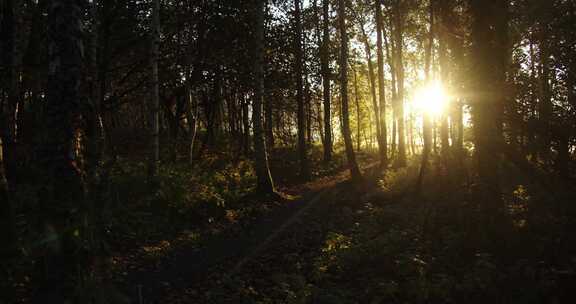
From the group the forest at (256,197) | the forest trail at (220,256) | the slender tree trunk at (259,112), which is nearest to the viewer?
the forest at (256,197)

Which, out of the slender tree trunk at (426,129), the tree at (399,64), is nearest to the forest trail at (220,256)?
the slender tree trunk at (426,129)

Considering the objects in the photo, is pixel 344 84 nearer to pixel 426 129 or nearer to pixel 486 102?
pixel 426 129

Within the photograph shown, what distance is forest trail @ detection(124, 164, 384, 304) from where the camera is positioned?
23.1 feet

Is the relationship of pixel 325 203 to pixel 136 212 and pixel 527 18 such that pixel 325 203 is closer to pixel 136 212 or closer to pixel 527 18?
pixel 136 212

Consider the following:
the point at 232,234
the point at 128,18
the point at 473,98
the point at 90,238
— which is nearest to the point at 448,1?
the point at 473,98

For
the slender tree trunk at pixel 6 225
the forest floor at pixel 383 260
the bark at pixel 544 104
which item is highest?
the bark at pixel 544 104

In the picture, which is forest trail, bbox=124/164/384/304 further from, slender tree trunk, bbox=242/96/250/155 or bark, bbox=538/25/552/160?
slender tree trunk, bbox=242/96/250/155

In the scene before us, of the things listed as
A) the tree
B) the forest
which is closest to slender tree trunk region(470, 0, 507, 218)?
the forest

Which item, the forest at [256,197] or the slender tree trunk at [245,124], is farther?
the slender tree trunk at [245,124]

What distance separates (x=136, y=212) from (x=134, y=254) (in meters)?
2.40

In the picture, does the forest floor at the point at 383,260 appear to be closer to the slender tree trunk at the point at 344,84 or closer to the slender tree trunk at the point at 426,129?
the slender tree trunk at the point at 426,129

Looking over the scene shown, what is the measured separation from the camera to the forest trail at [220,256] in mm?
7028

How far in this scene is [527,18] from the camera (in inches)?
758

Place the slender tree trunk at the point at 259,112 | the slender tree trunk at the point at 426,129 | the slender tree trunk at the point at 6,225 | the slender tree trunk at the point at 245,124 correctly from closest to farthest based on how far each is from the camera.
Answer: the slender tree trunk at the point at 6,225, the slender tree trunk at the point at 426,129, the slender tree trunk at the point at 259,112, the slender tree trunk at the point at 245,124
